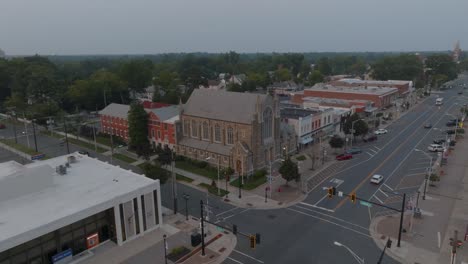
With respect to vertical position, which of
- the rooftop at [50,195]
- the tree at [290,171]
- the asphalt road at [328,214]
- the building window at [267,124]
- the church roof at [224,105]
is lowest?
the asphalt road at [328,214]

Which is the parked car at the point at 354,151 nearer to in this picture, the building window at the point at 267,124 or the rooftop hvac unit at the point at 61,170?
the building window at the point at 267,124

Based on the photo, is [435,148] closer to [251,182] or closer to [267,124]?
[267,124]

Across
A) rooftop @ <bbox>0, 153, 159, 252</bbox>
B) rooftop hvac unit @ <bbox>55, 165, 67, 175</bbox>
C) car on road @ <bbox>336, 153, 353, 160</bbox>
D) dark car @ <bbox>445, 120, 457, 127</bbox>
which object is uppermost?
rooftop hvac unit @ <bbox>55, 165, 67, 175</bbox>

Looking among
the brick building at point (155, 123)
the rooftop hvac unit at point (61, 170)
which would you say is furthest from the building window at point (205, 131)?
the rooftop hvac unit at point (61, 170)

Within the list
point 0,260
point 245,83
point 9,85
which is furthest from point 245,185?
point 9,85

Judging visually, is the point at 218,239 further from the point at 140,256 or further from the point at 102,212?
the point at 102,212

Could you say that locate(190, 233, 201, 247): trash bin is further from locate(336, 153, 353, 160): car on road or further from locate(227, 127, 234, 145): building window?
locate(336, 153, 353, 160): car on road

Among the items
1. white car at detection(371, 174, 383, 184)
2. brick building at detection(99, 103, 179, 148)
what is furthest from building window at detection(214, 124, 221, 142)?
white car at detection(371, 174, 383, 184)
